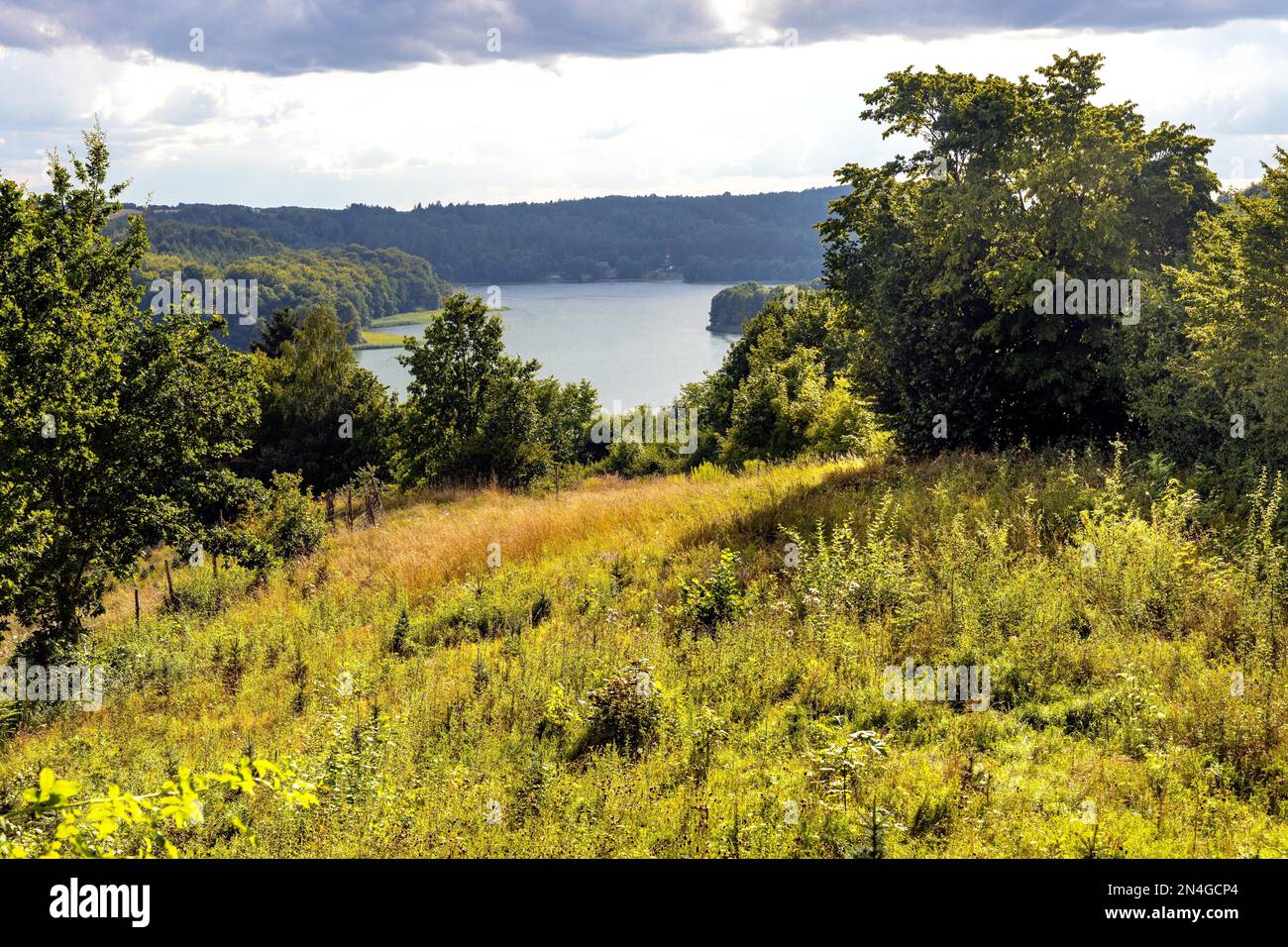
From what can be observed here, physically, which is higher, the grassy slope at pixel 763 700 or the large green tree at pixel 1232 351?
the large green tree at pixel 1232 351

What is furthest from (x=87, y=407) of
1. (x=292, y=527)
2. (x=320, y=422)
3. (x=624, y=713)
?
(x=320, y=422)

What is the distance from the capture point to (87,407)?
1338 cm

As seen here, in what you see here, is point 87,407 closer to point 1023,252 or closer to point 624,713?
point 624,713

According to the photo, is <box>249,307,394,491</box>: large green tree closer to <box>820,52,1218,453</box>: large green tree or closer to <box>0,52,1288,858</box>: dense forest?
<box>0,52,1288,858</box>: dense forest

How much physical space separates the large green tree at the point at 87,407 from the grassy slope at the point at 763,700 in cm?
176

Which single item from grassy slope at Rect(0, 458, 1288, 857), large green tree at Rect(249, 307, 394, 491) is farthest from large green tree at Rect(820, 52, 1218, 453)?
large green tree at Rect(249, 307, 394, 491)

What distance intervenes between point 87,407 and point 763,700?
11.9m

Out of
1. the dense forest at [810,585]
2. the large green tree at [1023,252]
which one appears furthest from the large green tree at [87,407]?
the large green tree at [1023,252]

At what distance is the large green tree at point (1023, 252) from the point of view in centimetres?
1697

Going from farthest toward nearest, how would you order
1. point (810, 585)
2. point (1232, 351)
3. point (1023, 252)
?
point (1023, 252) → point (1232, 351) → point (810, 585)

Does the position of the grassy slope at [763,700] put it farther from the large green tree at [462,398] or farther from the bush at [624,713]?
the large green tree at [462,398]

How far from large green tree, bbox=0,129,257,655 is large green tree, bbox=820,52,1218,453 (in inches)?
584

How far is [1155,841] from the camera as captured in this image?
502 cm
